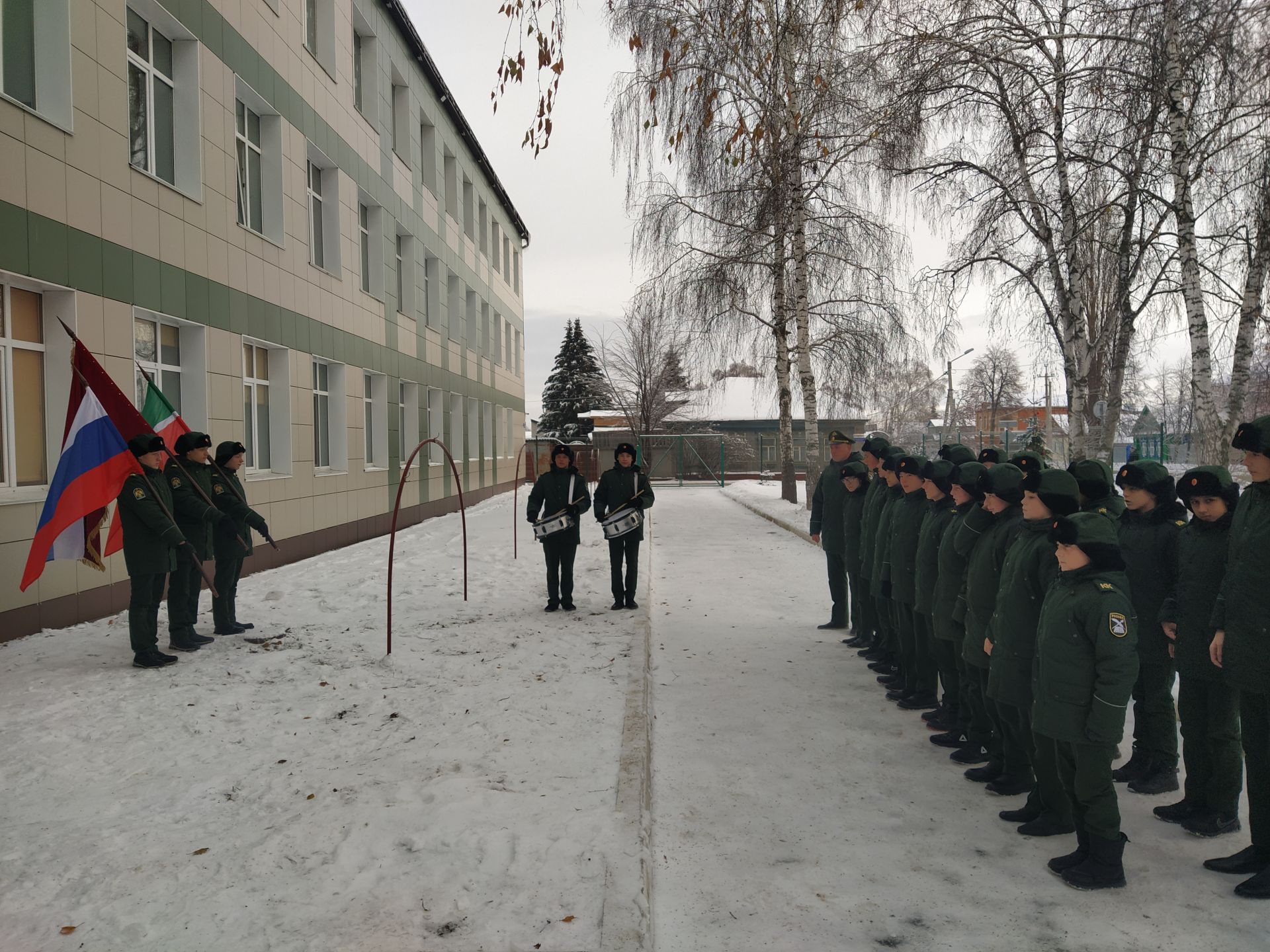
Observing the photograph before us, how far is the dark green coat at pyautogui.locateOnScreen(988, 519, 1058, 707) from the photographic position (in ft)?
12.8

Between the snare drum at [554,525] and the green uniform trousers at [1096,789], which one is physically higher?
the snare drum at [554,525]

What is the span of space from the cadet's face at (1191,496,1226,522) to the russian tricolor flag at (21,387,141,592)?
6806 millimetres

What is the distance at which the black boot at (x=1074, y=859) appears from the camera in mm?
3500

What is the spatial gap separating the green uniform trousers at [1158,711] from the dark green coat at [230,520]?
6702 millimetres

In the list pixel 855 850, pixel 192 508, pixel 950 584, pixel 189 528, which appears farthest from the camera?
pixel 189 528

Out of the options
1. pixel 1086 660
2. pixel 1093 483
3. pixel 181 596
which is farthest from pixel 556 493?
pixel 1086 660

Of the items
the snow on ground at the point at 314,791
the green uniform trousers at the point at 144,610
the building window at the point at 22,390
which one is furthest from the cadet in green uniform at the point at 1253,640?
the building window at the point at 22,390

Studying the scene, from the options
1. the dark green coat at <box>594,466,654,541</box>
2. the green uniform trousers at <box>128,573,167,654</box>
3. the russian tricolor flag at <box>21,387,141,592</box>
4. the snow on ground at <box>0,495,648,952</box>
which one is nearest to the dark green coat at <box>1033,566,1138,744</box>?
the snow on ground at <box>0,495,648,952</box>

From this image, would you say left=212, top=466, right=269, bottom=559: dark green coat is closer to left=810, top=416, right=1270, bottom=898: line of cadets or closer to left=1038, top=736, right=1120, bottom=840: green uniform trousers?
left=810, top=416, right=1270, bottom=898: line of cadets

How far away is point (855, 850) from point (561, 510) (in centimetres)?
564

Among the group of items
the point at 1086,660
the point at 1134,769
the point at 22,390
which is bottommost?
the point at 1134,769

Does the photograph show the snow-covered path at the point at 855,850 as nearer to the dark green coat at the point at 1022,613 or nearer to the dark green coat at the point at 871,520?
the dark green coat at the point at 1022,613

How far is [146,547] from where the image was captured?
626cm

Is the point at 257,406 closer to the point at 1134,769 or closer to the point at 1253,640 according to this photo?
the point at 1134,769
